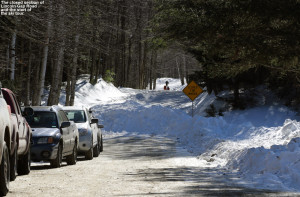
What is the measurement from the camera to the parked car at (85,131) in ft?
63.1

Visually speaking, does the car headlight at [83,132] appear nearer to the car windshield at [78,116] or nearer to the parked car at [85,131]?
the parked car at [85,131]

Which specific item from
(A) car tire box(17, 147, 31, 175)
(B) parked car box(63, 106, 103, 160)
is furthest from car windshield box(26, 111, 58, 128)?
(A) car tire box(17, 147, 31, 175)

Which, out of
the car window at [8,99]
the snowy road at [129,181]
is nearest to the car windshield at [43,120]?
the snowy road at [129,181]

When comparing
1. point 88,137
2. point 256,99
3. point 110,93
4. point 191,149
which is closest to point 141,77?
point 110,93

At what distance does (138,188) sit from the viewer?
10.7 metres

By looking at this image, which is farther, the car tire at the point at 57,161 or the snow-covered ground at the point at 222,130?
the car tire at the point at 57,161

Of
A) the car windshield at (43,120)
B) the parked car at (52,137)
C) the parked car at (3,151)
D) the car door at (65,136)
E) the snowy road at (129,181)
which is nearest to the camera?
the parked car at (3,151)

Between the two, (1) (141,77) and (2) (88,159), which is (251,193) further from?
(1) (141,77)

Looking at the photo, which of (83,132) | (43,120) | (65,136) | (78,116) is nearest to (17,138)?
(65,136)

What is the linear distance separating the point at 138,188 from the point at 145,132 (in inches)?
1004

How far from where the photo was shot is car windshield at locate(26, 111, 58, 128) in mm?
16328

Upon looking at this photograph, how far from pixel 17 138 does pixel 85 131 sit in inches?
310

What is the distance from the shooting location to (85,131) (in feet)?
63.5

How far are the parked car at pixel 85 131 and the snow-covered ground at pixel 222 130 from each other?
2981 mm
